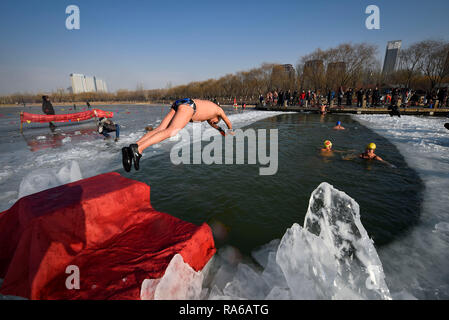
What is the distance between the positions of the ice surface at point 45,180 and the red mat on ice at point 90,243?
7.45 feet

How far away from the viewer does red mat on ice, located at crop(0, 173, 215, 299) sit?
6.31 feet

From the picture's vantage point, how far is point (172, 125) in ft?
11.5

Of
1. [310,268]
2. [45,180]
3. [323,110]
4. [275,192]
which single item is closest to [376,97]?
[323,110]

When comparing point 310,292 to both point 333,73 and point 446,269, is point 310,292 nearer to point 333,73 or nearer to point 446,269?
point 446,269

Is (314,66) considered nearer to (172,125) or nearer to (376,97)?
(376,97)

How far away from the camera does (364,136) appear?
11.1 meters

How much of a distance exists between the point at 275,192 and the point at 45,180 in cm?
585

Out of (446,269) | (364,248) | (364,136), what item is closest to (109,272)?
(364,248)

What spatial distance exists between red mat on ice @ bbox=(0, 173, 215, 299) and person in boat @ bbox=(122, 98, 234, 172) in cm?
55

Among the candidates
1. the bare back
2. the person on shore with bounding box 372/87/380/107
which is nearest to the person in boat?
Answer: the bare back

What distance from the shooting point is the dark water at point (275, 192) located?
11.6ft

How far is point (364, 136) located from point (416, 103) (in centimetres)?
2191

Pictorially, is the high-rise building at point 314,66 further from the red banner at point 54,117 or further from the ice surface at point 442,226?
the ice surface at point 442,226

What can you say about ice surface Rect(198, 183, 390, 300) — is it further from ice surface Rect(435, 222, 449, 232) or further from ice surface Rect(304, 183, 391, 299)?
ice surface Rect(435, 222, 449, 232)
